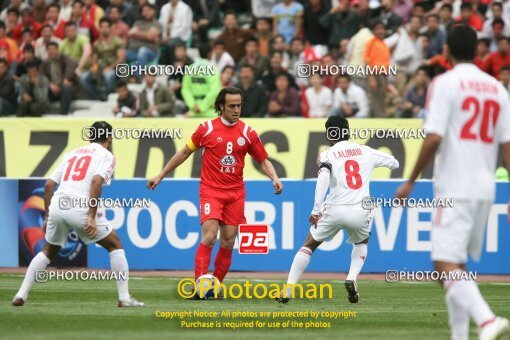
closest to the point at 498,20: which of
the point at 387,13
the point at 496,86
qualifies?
the point at 387,13

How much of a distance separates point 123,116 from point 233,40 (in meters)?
3.03

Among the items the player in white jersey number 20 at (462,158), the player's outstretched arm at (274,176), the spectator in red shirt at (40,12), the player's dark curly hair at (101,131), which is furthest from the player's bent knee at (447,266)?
the spectator in red shirt at (40,12)

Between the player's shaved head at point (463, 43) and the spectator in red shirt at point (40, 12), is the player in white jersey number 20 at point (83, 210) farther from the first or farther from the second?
the spectator in red shirt at point (40, 12)

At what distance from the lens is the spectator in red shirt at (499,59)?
20484mm

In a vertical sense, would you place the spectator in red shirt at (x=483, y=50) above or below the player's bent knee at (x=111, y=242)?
above

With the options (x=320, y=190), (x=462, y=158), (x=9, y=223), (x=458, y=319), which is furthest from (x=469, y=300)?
(x=9, y=223)

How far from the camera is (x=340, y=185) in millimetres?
12875

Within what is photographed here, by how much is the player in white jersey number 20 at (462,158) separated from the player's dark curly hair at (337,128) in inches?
173

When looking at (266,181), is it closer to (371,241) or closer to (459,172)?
(371,241)

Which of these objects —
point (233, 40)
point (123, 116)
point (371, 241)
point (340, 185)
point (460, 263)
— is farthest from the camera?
point (233, 40)

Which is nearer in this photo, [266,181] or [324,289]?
[324,289]

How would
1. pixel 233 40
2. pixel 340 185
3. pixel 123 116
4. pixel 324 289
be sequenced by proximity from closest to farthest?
pixel 340 185 → pixel 324 289 → pixel 123 116 → pixel 233 40

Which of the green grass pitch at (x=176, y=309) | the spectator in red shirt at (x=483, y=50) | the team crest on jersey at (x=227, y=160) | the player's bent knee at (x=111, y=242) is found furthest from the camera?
the spectator in red shirt at (x=483, y=50)

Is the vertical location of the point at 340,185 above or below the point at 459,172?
below
